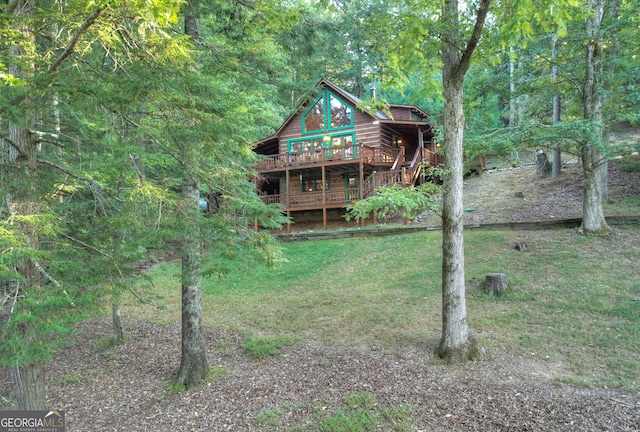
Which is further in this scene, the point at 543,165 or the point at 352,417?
the point at 543,165

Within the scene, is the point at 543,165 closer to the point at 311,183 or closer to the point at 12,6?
the point at 311,183

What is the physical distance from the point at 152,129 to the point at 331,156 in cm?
1530

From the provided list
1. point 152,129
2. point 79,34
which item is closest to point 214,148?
point 152,129

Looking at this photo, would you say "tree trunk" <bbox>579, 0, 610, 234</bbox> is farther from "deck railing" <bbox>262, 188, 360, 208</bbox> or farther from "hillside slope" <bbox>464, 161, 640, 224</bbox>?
"deck railing" <bbox>262, 188, 360, 208</bbox>

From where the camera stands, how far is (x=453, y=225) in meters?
5.46

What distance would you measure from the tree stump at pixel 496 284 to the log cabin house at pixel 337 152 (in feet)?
28.9

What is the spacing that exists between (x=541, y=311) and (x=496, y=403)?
135 inches

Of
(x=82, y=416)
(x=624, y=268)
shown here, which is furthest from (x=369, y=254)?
(x=82, y=416)

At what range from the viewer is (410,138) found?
2261 centimetres

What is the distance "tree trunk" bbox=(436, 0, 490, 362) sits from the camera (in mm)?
5406

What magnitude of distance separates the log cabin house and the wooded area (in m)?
10.8

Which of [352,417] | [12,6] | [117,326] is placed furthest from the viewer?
[117,326]

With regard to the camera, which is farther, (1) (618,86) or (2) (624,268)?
(1) (618,86)

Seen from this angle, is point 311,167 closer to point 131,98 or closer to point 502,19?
point 502,19
